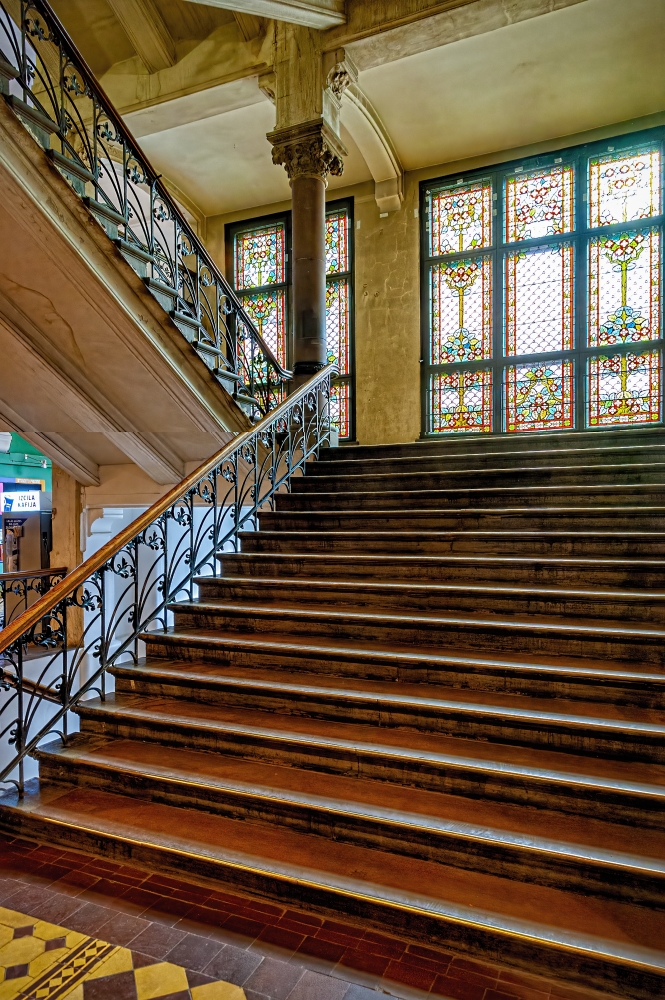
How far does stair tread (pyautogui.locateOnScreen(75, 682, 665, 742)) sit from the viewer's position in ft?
8.89

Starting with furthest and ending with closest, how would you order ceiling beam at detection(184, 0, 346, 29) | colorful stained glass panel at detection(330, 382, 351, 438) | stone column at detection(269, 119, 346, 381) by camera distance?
colorful stained glass panel at detection(330, 382, 351, 438) → stone column at detection(269, 119, 346, 381) → ceiling beam at detection(184, 0, 346, 29)

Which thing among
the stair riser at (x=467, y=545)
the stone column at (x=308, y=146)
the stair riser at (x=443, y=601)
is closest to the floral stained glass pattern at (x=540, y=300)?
the stone column at (x=308, y=146)

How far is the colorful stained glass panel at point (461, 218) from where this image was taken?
866 centimetres

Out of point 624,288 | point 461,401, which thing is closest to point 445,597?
point 461,401

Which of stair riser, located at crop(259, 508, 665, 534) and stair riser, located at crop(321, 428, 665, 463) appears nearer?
stair riser, located at crop(259, 508, 665, 534)

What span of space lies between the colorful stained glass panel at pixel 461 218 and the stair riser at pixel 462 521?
5.42 m

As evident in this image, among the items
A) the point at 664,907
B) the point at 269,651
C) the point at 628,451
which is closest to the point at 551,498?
the point at 628,451

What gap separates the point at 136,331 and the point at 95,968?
3.96 m

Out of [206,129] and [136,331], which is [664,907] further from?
[206,129]

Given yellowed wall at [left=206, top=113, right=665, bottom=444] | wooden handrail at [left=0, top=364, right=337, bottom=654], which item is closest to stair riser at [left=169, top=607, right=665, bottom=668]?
wooden handrail at [left=0, top=364, right=337, bottom=654]

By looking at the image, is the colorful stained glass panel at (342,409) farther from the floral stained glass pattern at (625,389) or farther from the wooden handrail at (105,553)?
the wooden handrail at (105,553)

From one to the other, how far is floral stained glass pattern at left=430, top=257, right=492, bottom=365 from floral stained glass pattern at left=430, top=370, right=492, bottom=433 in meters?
0.26

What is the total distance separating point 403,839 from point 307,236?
237 inches

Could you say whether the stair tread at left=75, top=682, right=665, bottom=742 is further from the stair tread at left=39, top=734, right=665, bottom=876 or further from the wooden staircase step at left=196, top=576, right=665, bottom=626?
the wooden staircase step at left=196, top=576, right=665, bottom=626
